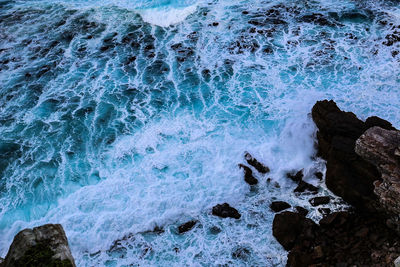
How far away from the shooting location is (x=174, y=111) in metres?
12.7

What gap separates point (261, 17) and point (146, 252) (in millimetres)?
14383

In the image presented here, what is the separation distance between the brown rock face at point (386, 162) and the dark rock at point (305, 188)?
5.83 ft

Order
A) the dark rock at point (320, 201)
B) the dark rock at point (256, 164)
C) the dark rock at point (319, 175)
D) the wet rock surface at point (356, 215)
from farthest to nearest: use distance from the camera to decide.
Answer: the dark rock at point (256, 164), the dark rock at point (319, 175), the dark rock at point (320, 201), the wet rock surface at point (356, 215)

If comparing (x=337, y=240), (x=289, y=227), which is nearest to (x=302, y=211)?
(x=289, y=227)

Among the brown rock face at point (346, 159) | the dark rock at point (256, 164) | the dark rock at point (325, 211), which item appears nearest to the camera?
the brown rock face at point (346, 159)

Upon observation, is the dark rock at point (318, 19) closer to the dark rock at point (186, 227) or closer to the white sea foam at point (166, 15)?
the white sea foam at point (166, 15)

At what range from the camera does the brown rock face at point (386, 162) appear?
7.03 metres

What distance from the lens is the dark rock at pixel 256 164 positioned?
9906mm

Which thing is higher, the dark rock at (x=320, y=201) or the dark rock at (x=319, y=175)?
the dark rock at (x=319, y=175)

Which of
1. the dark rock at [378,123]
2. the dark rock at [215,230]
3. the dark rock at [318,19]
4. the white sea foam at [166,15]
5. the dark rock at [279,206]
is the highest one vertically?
the white sea foam at [166,15]

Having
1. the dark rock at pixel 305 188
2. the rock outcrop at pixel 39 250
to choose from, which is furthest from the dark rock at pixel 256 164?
the rock outcrop at pixel 39 250

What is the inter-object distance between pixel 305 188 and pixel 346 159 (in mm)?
1352

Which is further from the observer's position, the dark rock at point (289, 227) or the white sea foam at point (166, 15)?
the white sea foam at point (166, 15)

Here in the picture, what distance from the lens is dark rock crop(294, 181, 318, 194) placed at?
901 centimetres
